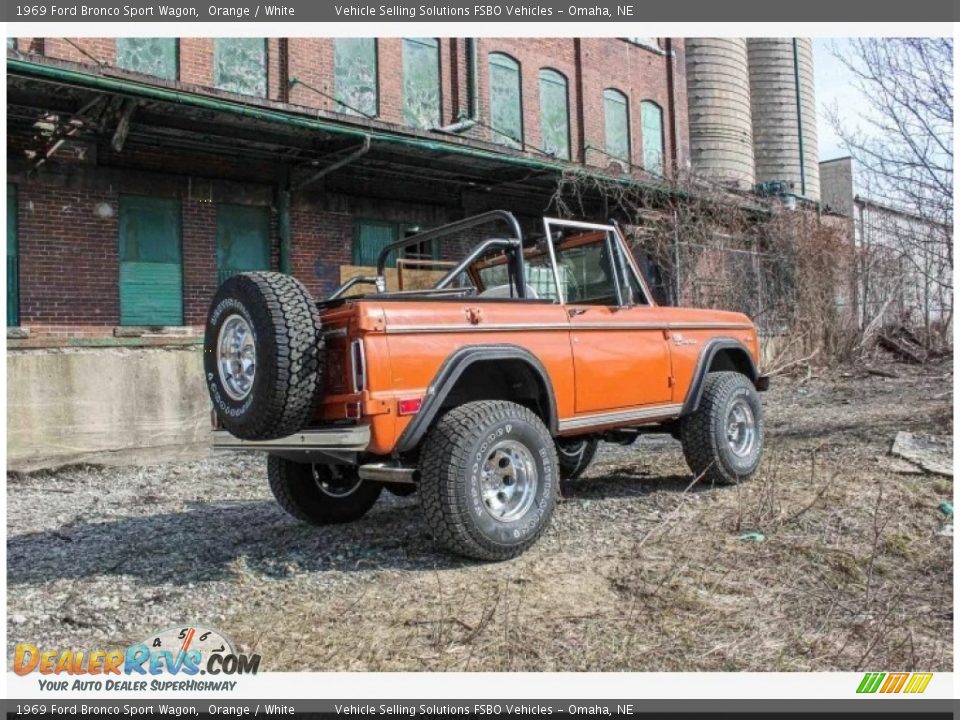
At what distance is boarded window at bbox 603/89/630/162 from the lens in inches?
737

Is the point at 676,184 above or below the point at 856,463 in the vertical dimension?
above

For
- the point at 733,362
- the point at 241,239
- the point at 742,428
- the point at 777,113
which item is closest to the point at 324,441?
the point at 742,428

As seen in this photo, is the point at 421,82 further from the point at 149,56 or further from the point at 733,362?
the point at 733,362

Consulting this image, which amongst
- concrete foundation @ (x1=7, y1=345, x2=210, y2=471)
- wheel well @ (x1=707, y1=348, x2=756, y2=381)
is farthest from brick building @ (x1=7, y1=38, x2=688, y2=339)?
wheel well @ (x1=707, y1=348, x2=756, y2=381)

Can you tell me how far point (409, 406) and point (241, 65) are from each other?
10719mm

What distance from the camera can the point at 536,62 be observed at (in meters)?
17.2

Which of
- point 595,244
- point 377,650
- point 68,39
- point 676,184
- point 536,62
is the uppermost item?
point 536,62

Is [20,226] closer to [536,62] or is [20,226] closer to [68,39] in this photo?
[68,39]

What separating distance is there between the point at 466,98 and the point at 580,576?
43.6 ft

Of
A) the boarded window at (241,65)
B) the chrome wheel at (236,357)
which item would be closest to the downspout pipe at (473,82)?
the boarded window at (241,65)

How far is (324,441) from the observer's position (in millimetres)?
4113

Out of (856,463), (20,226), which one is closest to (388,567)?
(856,463)

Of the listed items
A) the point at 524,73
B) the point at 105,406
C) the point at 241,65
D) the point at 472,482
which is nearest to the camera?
the point at 472,482

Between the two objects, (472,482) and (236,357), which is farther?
(236,357)
